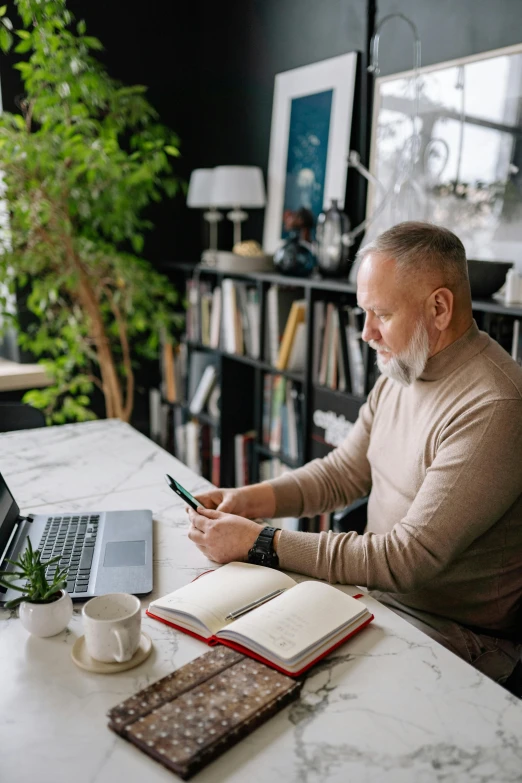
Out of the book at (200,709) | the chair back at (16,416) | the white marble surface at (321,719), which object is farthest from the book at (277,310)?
the book at (200,709)

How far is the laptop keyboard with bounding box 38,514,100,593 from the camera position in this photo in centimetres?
130

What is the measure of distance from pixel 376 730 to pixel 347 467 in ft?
3.22

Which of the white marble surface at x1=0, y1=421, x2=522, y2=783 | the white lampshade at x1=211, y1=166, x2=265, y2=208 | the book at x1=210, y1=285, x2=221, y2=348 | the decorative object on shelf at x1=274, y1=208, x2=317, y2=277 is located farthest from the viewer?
the book at x1=210, y1=285, x2=221, y2=348

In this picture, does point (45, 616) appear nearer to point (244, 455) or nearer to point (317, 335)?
point (317, 335)

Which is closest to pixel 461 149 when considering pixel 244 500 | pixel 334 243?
pixel 334 243

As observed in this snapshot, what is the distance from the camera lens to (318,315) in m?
2.63

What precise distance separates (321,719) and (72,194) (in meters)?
2.43

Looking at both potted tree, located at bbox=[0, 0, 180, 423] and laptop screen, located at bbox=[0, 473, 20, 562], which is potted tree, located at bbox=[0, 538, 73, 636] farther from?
potted tree, located at bbox=[0, 0, 180, 423]

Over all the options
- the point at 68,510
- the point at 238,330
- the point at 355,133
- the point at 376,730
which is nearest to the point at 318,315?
the point at 238,330

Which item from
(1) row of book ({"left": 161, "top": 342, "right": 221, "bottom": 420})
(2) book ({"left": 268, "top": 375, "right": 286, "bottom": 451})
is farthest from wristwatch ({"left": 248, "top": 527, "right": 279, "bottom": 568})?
(1) row of book ({"left": 161, "top": 342, "right": 221, "bottom": 420})

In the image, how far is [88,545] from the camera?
1421 millimetres

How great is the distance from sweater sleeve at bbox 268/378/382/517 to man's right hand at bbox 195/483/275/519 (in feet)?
0.26

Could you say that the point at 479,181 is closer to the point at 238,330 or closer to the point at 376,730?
the point at 238,330

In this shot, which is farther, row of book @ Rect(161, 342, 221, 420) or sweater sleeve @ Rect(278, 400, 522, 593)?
row of book @ Rect(161, 342, 221, 420)
